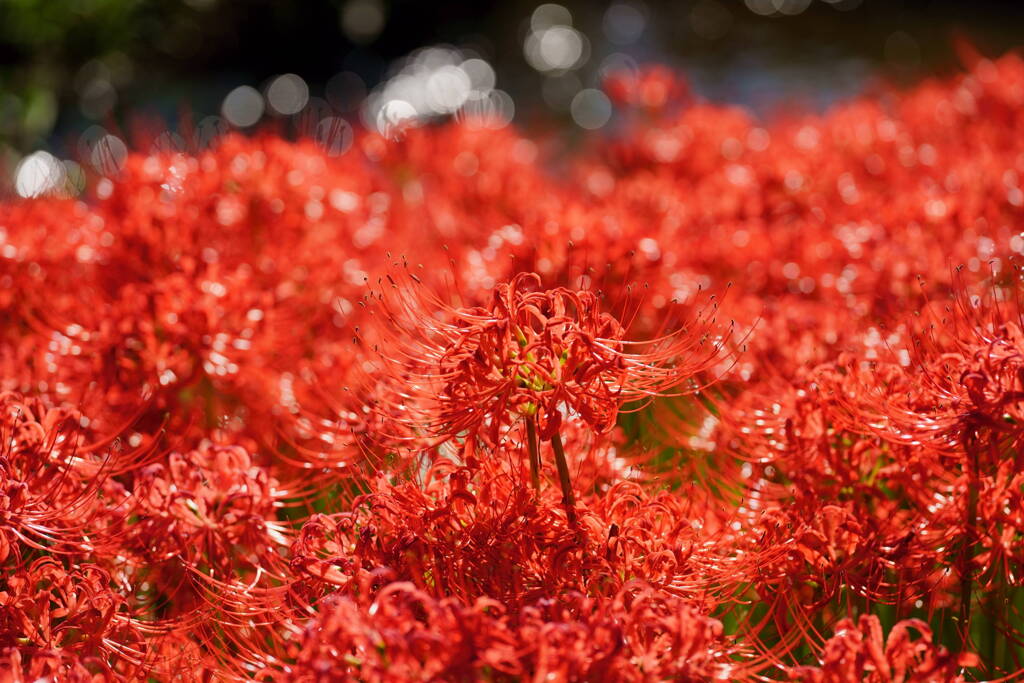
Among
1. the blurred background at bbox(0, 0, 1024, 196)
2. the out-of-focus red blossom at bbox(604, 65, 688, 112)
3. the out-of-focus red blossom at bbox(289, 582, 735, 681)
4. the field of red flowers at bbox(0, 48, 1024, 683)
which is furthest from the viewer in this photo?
the blurred background at bbox(0, 0, 1024, 196)

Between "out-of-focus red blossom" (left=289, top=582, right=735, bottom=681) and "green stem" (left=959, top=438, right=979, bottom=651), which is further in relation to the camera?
"green stem" (left=959, top=438, right=979, bottom=651)

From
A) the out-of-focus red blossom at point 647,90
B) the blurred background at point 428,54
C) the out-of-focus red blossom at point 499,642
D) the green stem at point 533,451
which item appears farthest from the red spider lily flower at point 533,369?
the blurred background at point 428,54

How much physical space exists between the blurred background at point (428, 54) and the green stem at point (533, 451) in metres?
5.48

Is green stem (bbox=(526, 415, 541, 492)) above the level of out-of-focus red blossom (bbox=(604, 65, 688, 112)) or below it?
above

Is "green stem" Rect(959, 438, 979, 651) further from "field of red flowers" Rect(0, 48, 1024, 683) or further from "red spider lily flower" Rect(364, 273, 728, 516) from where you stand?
"red spider lily flower" Rect(364, 273, 728, 516)

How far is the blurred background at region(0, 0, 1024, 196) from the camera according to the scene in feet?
22.8

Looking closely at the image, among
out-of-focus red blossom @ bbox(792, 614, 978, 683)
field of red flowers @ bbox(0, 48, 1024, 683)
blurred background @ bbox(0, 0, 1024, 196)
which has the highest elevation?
out-of-focus red blossom @ bbox(792, 614, 978, 683)

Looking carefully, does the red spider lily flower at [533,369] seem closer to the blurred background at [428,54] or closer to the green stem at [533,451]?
the green stem at [533,451]

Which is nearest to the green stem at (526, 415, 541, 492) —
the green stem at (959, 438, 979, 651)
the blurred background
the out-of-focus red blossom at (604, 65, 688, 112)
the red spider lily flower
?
the red spider lily flower

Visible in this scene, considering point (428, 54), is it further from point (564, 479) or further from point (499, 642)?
point (499, 642)

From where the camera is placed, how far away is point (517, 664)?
1.00 metres

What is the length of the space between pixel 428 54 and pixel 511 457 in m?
7.43

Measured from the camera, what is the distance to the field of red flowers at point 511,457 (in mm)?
1179

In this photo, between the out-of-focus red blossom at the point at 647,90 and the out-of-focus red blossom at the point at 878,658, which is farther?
the out-of-focus red blossom at the point at 647,90
